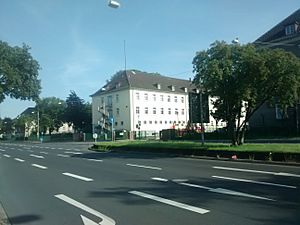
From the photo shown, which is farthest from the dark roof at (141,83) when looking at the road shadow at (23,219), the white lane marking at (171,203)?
Result: the road shadow at (23,219)

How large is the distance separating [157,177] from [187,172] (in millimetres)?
1959

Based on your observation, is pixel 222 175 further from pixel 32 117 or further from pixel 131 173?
pixel 32 117

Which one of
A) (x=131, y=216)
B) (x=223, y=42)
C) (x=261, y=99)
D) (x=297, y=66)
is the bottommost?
(x=131, y=216)

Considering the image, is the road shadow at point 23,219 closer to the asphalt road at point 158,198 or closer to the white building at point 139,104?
the asphalt road at point 158,198

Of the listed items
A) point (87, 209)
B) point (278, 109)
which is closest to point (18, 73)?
point (278, 109)

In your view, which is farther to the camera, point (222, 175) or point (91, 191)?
point (222, 175)

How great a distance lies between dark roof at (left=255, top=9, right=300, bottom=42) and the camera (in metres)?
48.1

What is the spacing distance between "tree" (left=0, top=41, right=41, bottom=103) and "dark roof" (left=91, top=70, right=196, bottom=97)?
4142 centimetres

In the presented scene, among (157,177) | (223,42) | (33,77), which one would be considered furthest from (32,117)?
(157,177)

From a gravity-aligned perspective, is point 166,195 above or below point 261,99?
below

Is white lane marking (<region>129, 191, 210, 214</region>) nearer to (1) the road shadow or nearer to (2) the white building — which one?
(1) the road shadow

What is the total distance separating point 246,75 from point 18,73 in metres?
23.3

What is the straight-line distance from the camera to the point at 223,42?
26672 millimetres

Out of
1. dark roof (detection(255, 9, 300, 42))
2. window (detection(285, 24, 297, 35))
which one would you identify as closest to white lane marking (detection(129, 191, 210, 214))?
window (detection(285, 24, 297, 35))
